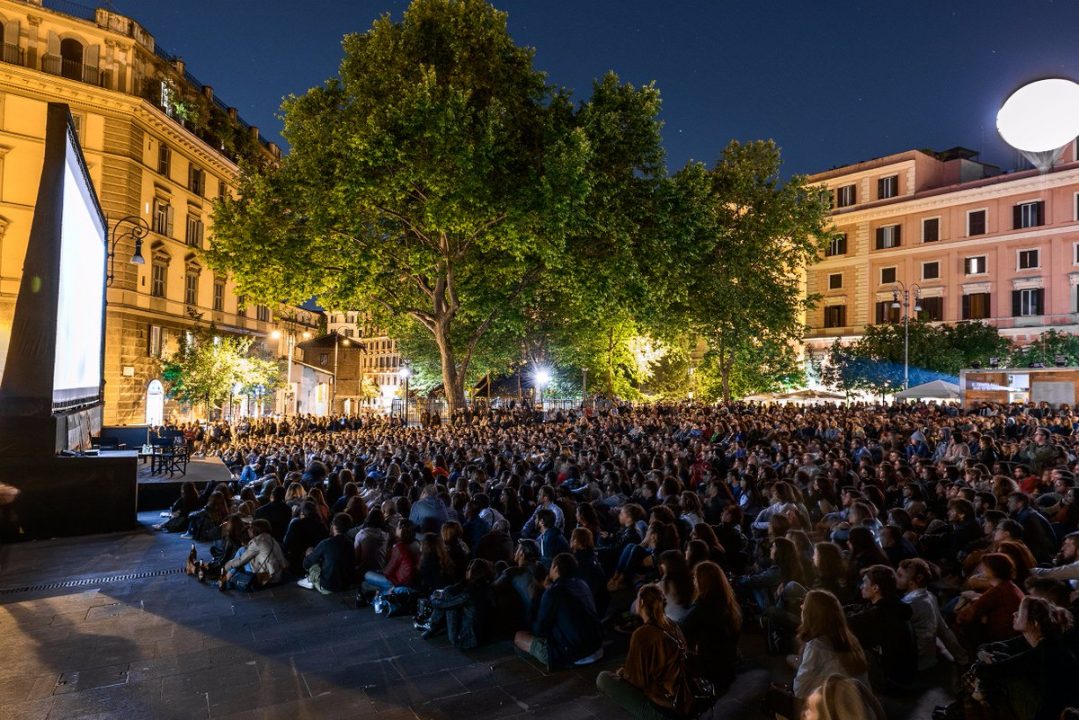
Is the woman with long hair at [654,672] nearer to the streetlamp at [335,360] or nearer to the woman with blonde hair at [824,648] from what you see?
the woman with blonde hair at [824,648]

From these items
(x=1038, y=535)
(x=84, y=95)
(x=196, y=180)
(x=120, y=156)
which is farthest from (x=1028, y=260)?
(x=84, y=95)

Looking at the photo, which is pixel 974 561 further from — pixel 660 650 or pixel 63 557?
pixel 63 557

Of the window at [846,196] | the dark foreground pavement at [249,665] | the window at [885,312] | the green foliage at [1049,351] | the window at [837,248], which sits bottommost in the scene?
the dark foreground pavement at [249,665]

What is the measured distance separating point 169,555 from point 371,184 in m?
14.1

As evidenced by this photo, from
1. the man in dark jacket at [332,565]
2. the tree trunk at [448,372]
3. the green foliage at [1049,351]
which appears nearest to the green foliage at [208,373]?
the tree trunk at [448,372]

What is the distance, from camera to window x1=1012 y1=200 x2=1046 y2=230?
41.4 meters

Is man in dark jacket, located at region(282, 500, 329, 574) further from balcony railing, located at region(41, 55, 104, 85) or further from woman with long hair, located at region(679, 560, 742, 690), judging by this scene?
balcony railing, located at region(41, 55, 104, 85)

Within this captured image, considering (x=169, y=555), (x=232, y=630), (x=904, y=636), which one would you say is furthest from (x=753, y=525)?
(x=169, y=555)

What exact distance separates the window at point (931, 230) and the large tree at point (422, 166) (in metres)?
31.4

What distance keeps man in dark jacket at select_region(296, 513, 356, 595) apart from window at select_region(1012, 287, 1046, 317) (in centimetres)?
4717

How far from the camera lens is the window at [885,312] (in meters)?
46.7

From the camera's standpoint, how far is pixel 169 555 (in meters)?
9.73

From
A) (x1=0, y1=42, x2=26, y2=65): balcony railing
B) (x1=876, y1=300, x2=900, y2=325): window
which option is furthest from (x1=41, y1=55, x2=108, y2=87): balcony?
(x1=876, y1=300, x2=900, y2=325): window

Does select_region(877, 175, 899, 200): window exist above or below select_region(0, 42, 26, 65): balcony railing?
above
